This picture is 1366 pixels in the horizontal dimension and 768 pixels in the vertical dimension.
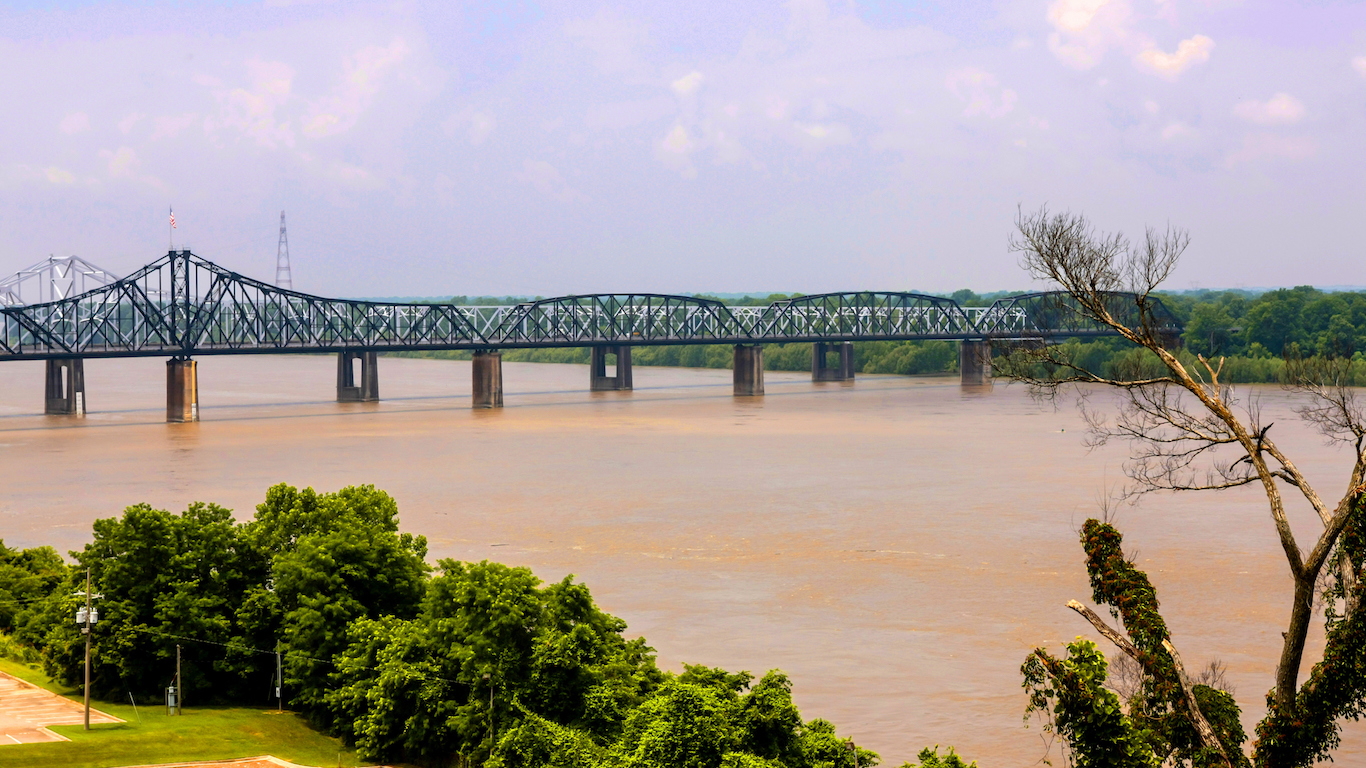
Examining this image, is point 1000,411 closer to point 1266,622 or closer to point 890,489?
point 890,489

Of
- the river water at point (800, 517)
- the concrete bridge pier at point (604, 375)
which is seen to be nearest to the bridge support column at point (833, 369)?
the concrete bridge pier at point (604, 375)

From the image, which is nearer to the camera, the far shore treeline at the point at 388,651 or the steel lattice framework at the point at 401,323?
the far shore treeline at the point at 388,651

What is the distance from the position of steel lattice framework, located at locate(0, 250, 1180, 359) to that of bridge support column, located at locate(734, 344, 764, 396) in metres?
2.48

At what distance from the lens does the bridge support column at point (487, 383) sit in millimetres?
106000

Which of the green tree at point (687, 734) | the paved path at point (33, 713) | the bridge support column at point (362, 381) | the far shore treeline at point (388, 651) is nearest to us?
the green tree at point (687, 734)

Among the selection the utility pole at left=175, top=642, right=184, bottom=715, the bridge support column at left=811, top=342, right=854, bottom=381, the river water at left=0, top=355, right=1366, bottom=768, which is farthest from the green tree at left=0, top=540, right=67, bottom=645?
the bridge support column at left=811, top=342, right=854, bottom=381

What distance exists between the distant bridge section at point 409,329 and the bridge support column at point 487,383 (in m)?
0.10

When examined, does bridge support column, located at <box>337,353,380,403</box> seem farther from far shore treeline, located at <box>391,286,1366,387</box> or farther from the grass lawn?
the grass lawn

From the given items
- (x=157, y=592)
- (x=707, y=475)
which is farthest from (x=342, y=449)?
(x=157, y=592)

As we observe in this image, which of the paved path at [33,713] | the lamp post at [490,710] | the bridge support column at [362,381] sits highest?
the bridge support column at [362,381]

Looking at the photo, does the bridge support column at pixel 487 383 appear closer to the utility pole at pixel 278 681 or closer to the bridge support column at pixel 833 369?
the bridge support column at pixel 833 369

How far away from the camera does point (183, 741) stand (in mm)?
24875

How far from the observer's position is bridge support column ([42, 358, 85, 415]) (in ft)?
327

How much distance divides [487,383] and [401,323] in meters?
34.4
